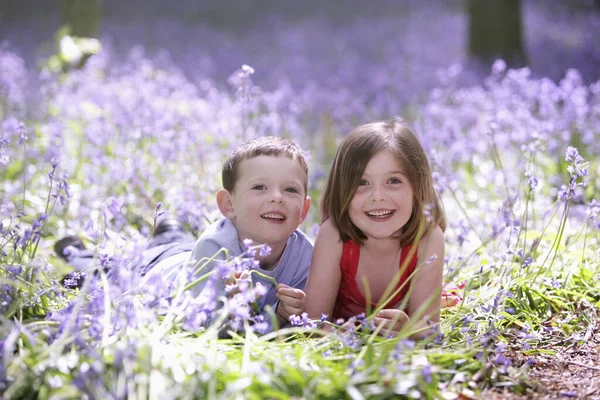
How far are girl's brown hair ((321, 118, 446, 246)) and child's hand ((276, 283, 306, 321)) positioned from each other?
0.30m

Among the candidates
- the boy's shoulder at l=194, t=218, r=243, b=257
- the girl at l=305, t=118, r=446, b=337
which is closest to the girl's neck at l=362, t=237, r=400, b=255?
the girl at l=305, t=118, r=446, b=337

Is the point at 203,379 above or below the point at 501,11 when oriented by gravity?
below

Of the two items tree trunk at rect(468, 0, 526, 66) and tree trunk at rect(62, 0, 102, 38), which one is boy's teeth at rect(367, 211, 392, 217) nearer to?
tree trunk at rect(62, 0, 102, 38)

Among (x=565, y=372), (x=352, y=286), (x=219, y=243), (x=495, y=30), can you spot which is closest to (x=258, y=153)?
(x=219, y=243)

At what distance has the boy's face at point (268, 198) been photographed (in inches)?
112

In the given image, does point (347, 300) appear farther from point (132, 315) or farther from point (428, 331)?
point (132, 315)

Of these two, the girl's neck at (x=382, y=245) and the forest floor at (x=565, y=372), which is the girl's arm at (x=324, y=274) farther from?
the forest floor at (x=565, y=372)

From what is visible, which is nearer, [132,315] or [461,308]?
[132,315]

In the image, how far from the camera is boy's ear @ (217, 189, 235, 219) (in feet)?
9.91

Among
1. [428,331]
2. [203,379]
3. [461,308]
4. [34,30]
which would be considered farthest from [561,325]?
[34,30]

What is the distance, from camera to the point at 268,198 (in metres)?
2.83

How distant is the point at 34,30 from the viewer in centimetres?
1372

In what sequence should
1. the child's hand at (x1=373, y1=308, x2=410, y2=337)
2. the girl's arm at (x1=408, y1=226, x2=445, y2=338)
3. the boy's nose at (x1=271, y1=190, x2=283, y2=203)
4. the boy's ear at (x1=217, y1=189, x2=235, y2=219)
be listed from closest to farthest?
the child's hand at (x1=373, y1=308, x2=410, y2=337) < the girl's arm at (x1=408, y1=226, x2=445, y2=338) < the boy's nose at (x1=271, y1=190, x2=283, y2=203) < the boy's ear at (x1=217, y1=189, x2=235, y2=219)

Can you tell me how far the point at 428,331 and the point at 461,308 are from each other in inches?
10.5
